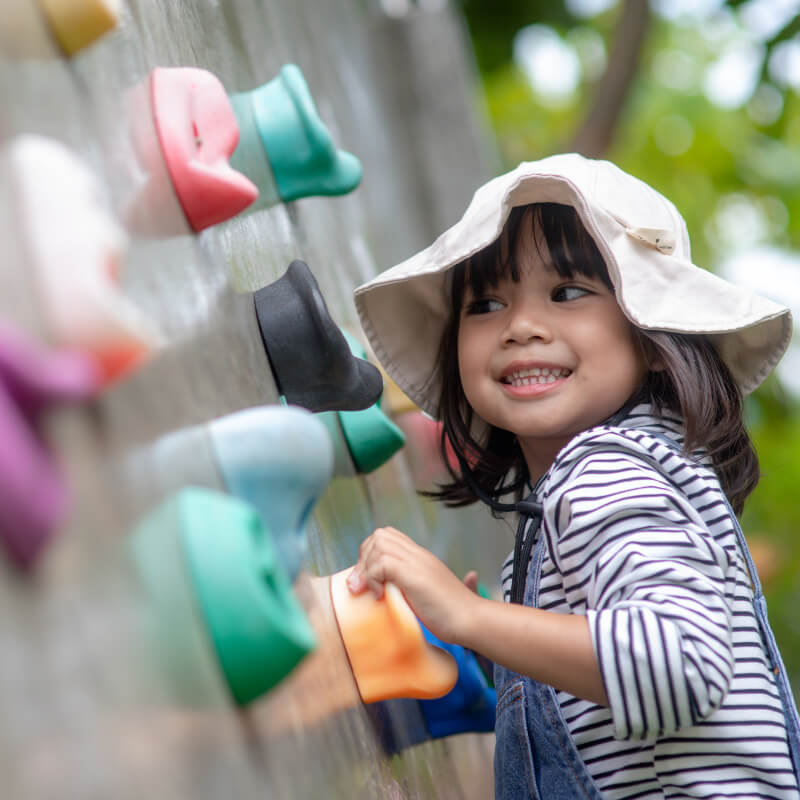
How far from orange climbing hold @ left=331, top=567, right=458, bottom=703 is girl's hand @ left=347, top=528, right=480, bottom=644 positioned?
0.04ft

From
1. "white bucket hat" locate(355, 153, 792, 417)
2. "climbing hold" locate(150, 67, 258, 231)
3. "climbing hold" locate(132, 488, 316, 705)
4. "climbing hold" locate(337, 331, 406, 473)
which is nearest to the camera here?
"climbing hold" locate(132, 488, 316, 705)

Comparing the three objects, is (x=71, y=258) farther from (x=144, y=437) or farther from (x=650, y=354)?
(x=650, y=354)

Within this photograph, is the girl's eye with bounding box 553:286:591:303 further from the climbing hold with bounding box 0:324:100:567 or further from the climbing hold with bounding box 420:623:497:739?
the climbing hold with bounding box 0:324:100:567

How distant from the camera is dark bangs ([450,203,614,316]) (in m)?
1.20

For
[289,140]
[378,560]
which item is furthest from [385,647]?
[289,140]

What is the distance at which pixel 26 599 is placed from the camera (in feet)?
1.43

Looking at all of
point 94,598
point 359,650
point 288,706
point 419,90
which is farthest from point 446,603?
point 419,90

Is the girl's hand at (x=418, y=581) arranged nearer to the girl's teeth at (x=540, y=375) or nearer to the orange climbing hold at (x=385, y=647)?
the orange climbing hold at (x=385, y=647)

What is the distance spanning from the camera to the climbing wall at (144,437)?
1.47 feet

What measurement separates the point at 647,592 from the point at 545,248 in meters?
0.47

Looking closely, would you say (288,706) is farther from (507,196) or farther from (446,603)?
(507,196)

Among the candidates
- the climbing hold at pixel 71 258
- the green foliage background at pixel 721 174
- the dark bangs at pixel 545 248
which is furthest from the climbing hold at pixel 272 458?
the green foliage background at pixel 721 174

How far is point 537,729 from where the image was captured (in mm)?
1087

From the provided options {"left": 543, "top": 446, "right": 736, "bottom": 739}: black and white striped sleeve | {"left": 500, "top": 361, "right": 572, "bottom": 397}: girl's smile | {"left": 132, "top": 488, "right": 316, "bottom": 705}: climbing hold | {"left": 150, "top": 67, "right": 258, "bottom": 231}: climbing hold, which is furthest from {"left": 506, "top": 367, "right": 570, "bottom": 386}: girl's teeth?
{"left": 132, "top": 488, "right": 316, "bottom": 705}: climbing hold
